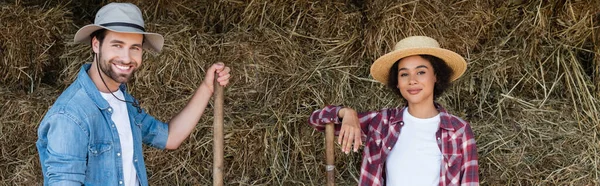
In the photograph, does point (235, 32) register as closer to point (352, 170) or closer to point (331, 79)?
point (331, 79)

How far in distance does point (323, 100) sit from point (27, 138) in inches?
55.7

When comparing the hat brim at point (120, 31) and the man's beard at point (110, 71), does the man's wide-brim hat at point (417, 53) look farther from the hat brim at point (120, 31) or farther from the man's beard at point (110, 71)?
the man's beard at point (110, 71)

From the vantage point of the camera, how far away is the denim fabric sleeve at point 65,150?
1.94 meters

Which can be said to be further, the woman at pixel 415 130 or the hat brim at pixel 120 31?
the woman at pixel 415 130

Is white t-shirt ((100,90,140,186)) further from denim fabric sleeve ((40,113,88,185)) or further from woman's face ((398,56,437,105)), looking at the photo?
woman's face ((398,56,437,105))

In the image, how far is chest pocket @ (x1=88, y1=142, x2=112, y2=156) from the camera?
2061mm

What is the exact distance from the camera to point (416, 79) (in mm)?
2430

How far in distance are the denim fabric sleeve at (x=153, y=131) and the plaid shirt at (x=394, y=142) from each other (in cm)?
52

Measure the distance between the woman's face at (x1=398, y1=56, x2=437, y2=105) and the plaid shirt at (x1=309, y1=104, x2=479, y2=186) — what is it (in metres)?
0.08

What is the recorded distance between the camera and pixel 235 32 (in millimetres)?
3625

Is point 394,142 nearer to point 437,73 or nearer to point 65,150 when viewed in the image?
point 437,73

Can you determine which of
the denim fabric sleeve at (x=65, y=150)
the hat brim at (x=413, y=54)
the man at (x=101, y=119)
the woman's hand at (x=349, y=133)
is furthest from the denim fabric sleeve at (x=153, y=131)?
the hat brim at (x=413, y=54)

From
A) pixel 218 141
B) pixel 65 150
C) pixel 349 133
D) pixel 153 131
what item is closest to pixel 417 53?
pixel 349 133

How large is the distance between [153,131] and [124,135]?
8.9 inches
